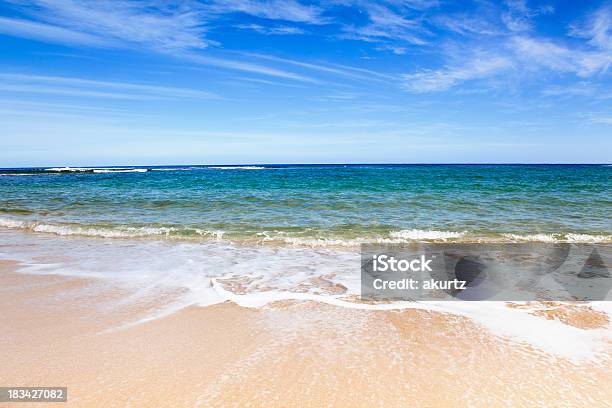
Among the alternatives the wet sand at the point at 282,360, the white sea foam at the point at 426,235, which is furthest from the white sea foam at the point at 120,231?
the wet sand at the point at 282,360

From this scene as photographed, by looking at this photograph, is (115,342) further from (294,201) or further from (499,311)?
(294,201)

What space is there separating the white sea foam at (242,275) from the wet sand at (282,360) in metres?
0.27

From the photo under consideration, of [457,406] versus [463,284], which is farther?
[463,284]

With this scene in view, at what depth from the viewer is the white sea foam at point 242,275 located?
4242 mm

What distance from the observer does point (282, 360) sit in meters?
3.54

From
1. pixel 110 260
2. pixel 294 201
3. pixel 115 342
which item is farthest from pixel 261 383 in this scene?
pixel 294 201

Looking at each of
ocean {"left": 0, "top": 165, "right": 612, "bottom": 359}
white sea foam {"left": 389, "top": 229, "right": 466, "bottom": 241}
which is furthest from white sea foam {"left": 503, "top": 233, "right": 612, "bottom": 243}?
white sea foam {"left": 389, "top": 229, "right": 466, "bottom": 241}

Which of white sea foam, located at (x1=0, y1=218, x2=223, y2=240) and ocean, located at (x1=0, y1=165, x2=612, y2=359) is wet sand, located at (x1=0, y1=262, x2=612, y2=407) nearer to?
ocean, located at (x1=0, y1=165, x2=612, y2=359)

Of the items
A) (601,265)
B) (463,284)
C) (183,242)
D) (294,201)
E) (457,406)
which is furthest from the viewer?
(294,201)

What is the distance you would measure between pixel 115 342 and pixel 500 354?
3.91m

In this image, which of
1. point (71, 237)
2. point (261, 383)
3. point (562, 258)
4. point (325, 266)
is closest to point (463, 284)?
point (325, 266)

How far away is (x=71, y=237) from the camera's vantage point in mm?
10430

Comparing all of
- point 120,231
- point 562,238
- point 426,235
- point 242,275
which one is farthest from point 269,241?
point 562,238

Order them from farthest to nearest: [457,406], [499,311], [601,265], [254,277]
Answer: [601,265], [254,277], [499,311], [457,406]
